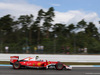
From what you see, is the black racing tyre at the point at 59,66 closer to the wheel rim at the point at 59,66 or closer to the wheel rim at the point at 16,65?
the wheel rim at the point at 59,66

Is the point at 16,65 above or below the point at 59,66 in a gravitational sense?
above

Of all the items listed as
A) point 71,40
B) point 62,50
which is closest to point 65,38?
point 71,40

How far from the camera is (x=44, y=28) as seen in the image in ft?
102

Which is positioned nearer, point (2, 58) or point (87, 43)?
point (2, 58)

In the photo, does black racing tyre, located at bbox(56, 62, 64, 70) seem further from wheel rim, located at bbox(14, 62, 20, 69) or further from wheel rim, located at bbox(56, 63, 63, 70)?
wheel rim, located at bbox(14, 62, 20, 69)

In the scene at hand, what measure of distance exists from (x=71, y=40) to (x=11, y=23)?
1543 cm

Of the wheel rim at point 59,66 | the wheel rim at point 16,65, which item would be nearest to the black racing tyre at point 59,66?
the wheel rim at point 59,66

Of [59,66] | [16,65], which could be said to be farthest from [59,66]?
[16,65]

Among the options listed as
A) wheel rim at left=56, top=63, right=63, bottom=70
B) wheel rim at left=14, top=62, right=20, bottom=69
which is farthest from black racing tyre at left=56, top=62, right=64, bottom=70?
wheel rim at left=14, top=62, right=20, bottom=69

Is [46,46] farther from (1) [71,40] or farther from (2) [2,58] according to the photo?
(2) [2,58]

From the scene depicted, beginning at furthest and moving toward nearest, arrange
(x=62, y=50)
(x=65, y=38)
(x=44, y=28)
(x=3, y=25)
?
(x=3, y=25)
(x=44, y=28)
(x=65, y=38)
(x=62, y=50)

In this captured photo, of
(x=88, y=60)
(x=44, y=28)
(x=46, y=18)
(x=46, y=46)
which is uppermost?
(x=46, y=18)

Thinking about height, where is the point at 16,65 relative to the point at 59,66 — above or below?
above

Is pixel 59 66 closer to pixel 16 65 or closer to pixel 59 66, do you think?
pixel 59 66
